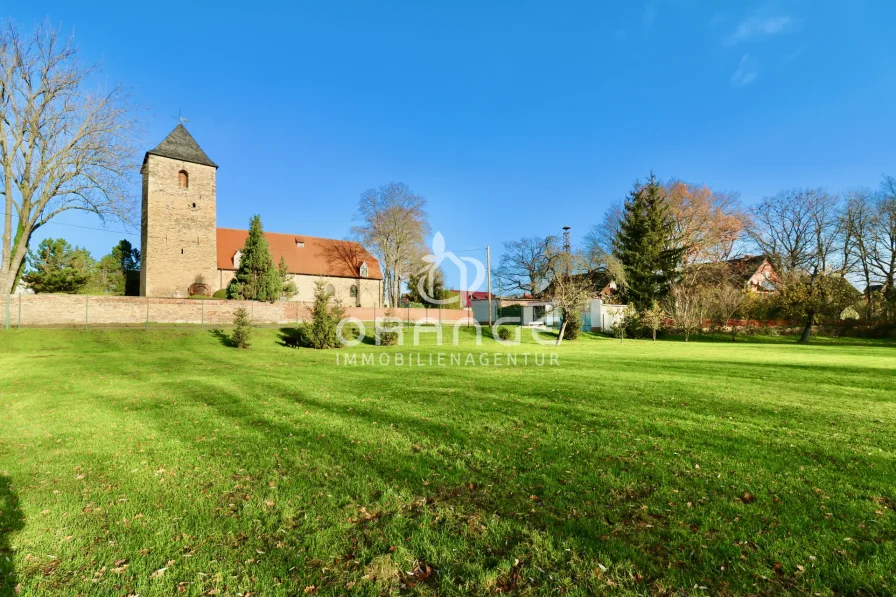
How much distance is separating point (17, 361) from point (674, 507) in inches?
825

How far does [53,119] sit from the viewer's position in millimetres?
22500

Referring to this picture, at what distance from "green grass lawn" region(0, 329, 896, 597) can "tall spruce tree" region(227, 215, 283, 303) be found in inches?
991

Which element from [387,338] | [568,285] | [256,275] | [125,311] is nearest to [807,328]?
[568,285]

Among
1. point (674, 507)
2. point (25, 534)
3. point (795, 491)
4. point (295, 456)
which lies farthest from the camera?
point (295, 456)

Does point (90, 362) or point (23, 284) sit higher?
point (23, 284)

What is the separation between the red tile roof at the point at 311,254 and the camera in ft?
137

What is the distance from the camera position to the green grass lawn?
2.87 m

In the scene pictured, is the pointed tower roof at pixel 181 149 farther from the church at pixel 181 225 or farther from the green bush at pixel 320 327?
the green bush at pixel 320 327

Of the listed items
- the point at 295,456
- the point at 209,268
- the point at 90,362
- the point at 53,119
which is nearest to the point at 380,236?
the point at 209,268

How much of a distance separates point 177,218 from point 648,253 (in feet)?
136

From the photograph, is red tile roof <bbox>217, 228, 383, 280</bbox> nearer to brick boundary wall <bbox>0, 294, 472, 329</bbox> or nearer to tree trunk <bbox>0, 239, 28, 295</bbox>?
brick boundary wall <bbox>0, 294, 472, 329</bbox>

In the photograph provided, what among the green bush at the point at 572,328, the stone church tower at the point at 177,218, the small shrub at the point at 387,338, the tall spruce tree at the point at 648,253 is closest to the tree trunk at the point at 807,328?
the tall spruce tree at the point at 648,253

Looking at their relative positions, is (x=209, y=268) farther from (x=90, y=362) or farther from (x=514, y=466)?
(x=514, y=466)

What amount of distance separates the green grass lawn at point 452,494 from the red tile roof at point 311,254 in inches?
1405
